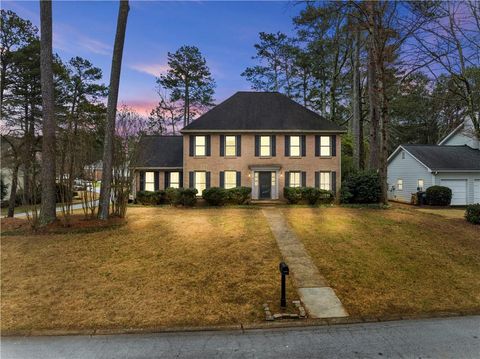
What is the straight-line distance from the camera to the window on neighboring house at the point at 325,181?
1959cm

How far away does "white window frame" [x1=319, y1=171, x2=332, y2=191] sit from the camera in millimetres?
19594

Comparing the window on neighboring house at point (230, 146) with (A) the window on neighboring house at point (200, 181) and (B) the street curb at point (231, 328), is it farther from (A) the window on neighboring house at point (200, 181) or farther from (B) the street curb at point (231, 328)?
(B) the street curb at point (231, 328)

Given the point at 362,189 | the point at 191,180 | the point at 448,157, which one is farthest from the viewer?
the point at 448,157

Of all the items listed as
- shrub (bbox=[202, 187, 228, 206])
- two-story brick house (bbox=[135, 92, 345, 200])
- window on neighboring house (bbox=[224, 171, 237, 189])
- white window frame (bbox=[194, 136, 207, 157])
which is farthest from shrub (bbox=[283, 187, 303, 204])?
white window frame (bbox=[194, 136, 207, 157])

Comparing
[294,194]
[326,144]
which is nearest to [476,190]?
[326,144]

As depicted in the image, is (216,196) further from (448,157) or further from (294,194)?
(448,157)

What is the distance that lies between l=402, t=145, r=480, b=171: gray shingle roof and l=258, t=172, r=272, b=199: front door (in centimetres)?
1217

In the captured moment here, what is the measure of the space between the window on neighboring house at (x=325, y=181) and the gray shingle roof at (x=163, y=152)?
10.0m

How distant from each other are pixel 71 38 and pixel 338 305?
52.5ft

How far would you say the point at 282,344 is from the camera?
14.5 ft

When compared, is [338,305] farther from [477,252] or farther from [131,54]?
[131,54]

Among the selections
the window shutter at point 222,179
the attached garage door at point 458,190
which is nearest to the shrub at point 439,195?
the attached garage door at point 458,190

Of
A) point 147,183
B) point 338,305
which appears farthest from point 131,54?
point 338,305

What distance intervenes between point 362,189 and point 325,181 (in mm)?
2961
